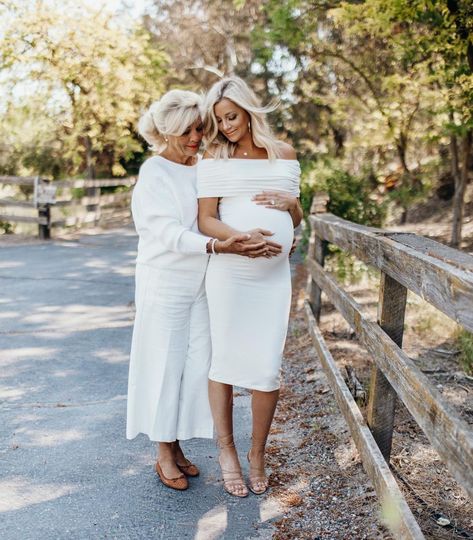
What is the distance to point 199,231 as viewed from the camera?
3.29 m

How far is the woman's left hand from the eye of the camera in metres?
3.19

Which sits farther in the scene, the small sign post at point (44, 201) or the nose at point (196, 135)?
the small sign post at point (44, 201)

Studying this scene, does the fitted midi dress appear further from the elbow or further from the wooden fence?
the wooden fence

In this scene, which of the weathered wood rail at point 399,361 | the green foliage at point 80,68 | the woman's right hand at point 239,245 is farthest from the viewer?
the green foliage at point 80,68

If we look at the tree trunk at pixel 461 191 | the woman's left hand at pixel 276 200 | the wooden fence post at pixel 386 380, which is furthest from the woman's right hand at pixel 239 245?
the tree trunk at pixel 461 191

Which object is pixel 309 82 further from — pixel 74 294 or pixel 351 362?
pixel 351 362

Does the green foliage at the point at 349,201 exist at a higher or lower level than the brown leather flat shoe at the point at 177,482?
higher

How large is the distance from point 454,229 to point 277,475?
8288 millimetres

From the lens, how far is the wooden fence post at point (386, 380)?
3189mm

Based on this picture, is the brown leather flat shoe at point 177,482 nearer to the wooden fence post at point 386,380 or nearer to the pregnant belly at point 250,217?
the wooden fence post at point 386,380

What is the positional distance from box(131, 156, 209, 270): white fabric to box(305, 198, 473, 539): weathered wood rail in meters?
0.94


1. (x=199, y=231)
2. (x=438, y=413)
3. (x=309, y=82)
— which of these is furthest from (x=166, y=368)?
(x=309, y=82)

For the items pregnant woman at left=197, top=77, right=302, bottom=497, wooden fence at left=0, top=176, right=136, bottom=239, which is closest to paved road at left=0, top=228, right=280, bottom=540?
pregnant woman at left=197, top=77, right=302, bottom=497

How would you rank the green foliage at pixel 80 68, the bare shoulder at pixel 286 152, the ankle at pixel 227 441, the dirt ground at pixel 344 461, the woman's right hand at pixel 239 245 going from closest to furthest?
the dirt ground at pixel 344 461, the woman's right hand at pixel 239 245, the bare shoulder at pixel 286 152, the ankle at pixel 227 441, the green foliage at pixel 80 68
